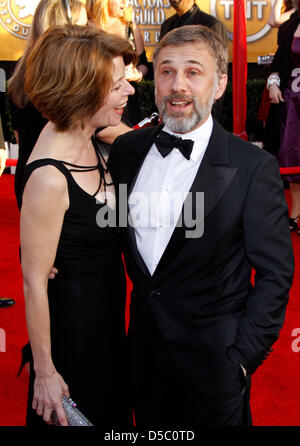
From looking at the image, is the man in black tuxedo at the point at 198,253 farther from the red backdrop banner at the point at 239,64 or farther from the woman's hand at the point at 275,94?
the woman's hand at the point at 275,94

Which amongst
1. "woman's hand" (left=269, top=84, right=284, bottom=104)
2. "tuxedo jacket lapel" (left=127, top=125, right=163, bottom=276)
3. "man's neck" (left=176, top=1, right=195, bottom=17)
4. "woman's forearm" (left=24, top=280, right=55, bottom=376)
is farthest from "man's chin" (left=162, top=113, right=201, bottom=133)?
"man's neck" (left=176, top=1, right=195, bottom=17)

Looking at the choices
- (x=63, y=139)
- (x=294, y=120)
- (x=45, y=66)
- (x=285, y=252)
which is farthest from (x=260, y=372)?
(x=294, y=120)

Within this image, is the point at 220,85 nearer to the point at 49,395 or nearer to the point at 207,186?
the point at 207,186

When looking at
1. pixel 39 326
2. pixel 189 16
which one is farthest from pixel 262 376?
pixel 189 16

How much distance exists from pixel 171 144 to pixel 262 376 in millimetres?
1599

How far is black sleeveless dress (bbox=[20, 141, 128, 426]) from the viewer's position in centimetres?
172

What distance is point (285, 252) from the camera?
1.77 m

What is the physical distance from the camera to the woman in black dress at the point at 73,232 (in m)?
1.62

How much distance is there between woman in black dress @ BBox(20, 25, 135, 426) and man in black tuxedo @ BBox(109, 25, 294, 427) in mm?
101

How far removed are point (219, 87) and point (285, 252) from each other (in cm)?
60

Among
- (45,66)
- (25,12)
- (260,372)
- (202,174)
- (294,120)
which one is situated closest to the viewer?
(45,66)

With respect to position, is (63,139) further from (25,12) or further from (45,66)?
(25,12)

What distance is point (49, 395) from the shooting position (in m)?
1.71

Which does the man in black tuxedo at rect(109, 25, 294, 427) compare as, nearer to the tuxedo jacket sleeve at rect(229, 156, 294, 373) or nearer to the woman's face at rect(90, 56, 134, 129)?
the tuxedo jacket sleeve at rect(229, 156, 294, 373)
